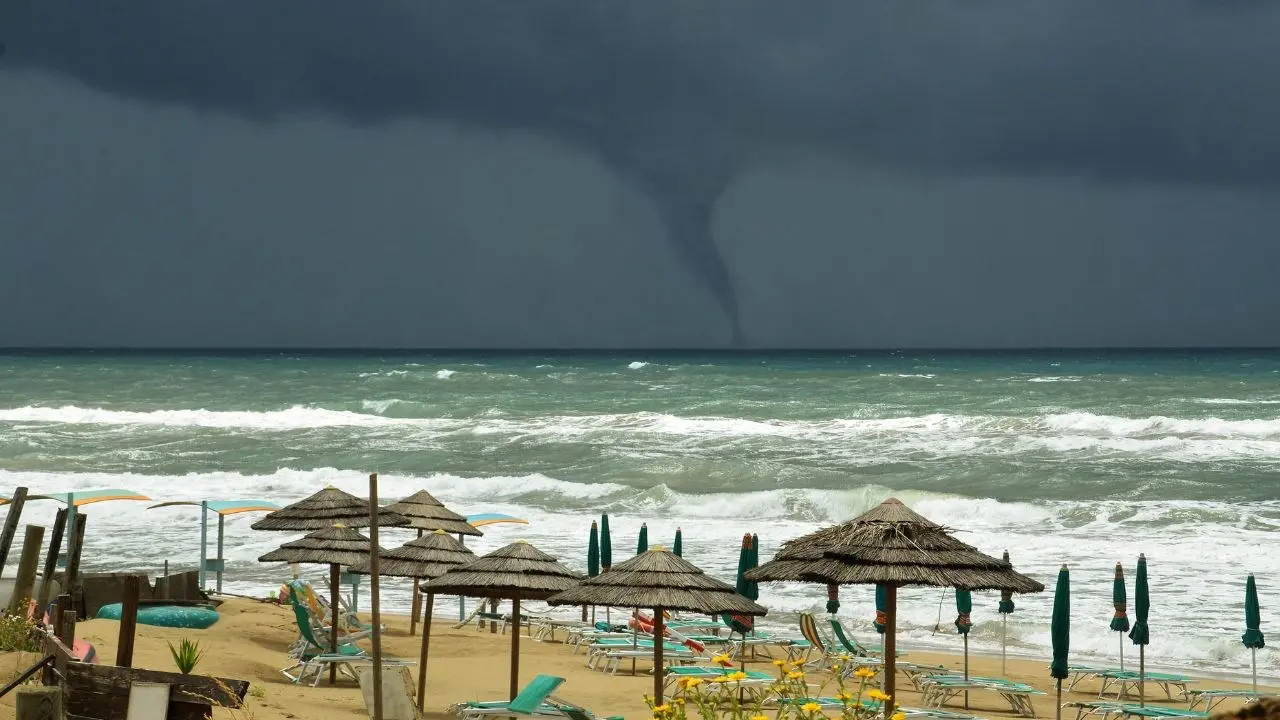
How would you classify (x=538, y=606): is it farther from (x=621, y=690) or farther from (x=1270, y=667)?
(x=1270, y=667)

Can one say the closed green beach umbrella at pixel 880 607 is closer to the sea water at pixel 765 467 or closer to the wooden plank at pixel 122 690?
the sea water at pixel 765 467

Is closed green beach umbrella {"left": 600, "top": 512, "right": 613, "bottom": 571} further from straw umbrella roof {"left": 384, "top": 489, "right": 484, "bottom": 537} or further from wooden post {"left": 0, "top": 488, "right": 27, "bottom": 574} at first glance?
wooden post {"left": 0, "top": 488, "right": 27, "bottom": 574}

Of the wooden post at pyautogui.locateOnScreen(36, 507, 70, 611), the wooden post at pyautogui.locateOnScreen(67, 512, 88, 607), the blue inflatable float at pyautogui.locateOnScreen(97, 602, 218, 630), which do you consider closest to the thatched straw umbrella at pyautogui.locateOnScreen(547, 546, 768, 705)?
the wooden post at pyautogui.locateOnScreen(67, 512, 88, 607)

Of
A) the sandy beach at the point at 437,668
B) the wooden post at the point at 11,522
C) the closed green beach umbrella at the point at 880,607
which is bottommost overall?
the sandy beach at the point at 437,668

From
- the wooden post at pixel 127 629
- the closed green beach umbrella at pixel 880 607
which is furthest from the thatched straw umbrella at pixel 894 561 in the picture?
Result: the wooden post at pixel 127 629

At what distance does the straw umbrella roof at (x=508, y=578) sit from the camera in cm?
1144

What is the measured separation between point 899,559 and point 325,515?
8.14 m

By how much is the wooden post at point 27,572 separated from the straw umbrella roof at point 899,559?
22.1 ft

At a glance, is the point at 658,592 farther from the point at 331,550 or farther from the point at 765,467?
the point at 765,467

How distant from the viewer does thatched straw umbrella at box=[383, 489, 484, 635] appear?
16.8 meters

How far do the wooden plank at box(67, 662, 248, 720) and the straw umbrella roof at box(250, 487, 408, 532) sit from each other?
7.98 metres

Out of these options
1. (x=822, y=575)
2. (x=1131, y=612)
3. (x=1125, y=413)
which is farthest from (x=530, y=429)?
(x=822, y=575)

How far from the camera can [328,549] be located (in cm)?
1472

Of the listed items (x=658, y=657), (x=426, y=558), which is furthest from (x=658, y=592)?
(x=426, y=558)
